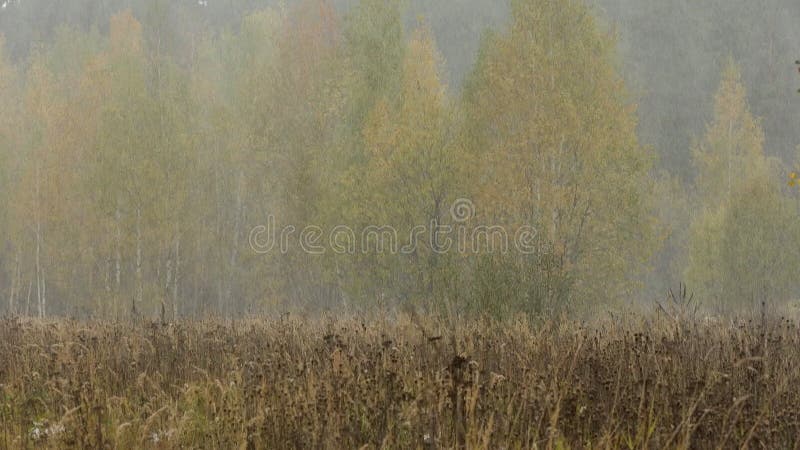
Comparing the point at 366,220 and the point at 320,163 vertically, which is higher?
the point at 320,163

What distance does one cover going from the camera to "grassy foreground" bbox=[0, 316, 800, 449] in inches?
141

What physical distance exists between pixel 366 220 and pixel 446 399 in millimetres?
13718

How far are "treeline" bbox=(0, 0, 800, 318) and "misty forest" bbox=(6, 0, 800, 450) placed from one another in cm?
8

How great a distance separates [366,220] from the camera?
58.6ft

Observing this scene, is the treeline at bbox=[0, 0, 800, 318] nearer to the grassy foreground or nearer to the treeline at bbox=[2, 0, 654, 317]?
the treeline at bbox=[2, 0, 654, 317]

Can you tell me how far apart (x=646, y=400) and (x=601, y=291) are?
12730 millimetres

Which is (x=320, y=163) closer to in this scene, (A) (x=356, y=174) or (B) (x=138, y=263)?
(A) (x=356, y=174)

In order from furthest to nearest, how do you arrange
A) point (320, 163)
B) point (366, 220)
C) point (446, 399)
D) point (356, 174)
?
point (320, 163) → point (366, 220) → point (356, 174) → point (446, 399)

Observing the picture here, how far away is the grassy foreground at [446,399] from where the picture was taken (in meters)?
3.59

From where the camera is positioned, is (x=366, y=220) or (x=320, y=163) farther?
(x=320, y=163)

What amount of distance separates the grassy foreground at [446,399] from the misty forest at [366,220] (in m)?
0.04

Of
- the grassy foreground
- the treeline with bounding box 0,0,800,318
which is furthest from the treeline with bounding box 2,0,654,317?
the grassy foreground

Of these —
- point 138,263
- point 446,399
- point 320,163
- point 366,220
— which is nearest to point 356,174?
point 366,220

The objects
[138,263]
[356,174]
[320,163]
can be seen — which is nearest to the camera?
[356,174]
